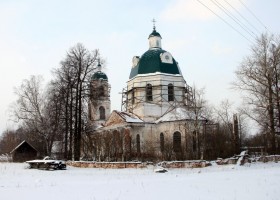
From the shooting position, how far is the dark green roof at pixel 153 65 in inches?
1613

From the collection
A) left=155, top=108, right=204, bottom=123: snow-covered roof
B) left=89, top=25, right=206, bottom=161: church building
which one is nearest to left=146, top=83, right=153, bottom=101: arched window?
left=89, top=25, right=206, bottom=161: church building

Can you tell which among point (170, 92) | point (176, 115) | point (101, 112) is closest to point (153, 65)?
point (170, 92)

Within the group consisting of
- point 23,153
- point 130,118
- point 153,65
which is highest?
point 153,65

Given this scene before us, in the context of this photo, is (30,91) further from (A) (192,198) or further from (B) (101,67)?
(A) (192,198)

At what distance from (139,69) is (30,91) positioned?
12.7 m

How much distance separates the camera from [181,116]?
37.0m

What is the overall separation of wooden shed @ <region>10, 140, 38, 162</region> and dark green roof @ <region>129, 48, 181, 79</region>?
14826 millimetres

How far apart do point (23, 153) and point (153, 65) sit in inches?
677

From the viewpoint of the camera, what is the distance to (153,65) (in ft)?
135

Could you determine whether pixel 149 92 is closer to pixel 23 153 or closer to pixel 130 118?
pixel 130 118

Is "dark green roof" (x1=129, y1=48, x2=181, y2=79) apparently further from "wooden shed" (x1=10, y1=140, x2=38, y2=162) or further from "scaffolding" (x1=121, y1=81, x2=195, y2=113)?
"wooden shed" (x1=10, y1=140, x2=38, y2=162)

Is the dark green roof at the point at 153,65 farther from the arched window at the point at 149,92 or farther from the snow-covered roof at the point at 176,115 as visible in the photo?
the snow-covered roof at the point at 176,115

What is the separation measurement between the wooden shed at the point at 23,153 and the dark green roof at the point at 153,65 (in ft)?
48.6

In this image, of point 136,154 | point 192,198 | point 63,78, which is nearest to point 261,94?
point 136,154
